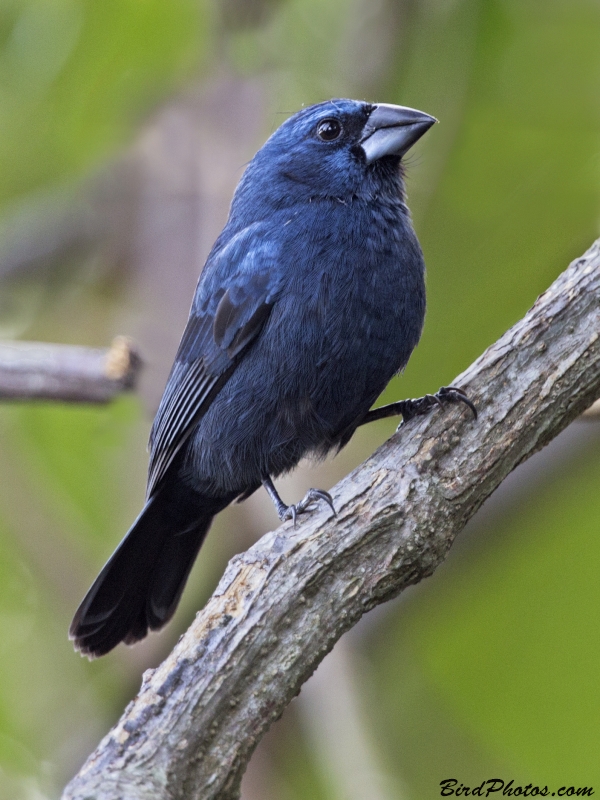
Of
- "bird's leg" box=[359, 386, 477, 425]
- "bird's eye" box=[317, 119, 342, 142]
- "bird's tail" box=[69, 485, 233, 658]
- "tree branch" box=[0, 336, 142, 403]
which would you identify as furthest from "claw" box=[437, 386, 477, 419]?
"tree branch" box=[0, 336, 142, 403]

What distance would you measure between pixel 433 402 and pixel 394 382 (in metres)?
1.39

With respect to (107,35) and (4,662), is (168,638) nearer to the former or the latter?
(4,662)

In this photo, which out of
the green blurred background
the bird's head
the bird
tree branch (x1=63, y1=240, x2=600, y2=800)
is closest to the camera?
tree branch (x1=63, y1=240, x2=600, y2=800)

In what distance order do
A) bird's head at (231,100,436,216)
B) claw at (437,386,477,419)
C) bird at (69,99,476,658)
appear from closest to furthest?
claw at (437,386,477,419) → bird at (69,99,476,658) → bird's head at (231,100,436,216)

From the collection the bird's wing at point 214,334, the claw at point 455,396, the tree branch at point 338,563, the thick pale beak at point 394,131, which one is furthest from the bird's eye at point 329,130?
the claw at point 455,396

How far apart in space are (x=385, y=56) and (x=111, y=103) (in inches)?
60.6

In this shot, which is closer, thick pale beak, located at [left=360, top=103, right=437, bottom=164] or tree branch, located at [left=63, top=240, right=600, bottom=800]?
tree branch, located at [left=63, top=240, right=600, bottom=800]

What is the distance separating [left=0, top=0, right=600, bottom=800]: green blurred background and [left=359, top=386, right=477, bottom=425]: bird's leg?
1.92 ft

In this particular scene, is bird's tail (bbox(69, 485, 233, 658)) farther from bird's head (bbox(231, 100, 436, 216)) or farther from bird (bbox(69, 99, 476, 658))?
bird's head (bbox(231, 100, 436, 216))

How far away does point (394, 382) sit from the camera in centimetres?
444

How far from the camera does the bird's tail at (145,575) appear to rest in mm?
3732

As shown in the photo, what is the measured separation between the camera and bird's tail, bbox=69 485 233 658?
3.73 meters

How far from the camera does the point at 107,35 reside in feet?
16.0

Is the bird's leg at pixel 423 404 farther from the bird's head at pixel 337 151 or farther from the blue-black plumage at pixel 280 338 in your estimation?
the bird's head at pixel 337 151
